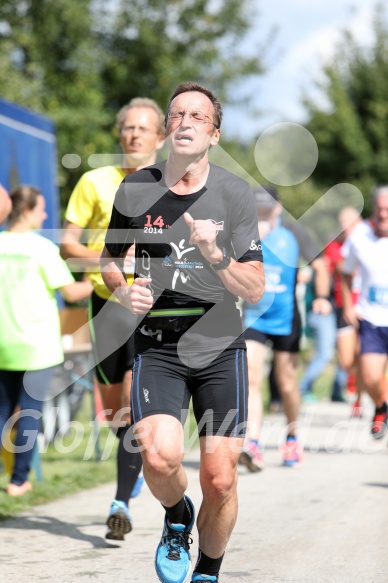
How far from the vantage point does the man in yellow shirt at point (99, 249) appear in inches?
250

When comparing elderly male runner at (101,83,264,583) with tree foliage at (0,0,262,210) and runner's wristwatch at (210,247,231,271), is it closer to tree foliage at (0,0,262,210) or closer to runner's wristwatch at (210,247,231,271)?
runner's wristwatch at (210,247,231,271)

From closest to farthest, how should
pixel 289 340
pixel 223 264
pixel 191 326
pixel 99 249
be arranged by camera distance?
pixel 223 264 < pixel 191 326 < pixel 99 249 < pixel 289 340

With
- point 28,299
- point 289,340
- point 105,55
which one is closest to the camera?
point 28,299

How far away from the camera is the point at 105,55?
25.4 meters

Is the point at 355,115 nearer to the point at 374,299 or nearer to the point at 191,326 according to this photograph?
the point at 374,299

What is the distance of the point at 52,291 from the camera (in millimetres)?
7520

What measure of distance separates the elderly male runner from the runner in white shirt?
4491 millimetres

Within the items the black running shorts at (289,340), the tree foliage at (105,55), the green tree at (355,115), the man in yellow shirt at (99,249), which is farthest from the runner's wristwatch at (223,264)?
the green tree at (355,115)

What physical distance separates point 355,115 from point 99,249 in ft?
108

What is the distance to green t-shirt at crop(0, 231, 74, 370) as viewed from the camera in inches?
291

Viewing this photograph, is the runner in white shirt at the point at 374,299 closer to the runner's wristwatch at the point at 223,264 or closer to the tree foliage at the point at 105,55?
the runner's wristwatch at the point at 223,264

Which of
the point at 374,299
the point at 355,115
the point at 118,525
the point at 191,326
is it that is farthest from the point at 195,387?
the point at 355,115

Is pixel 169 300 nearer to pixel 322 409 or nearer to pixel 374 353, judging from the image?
pixel 374 353

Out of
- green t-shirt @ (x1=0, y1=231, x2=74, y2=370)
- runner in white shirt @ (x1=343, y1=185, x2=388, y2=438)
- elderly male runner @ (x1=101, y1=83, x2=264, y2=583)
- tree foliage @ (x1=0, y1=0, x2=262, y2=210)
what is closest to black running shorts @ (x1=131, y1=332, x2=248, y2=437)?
elderly male runner @ (x1=101, y1=83, x2=264, y2=583)
